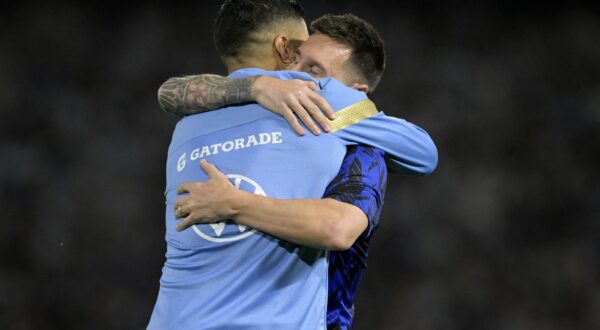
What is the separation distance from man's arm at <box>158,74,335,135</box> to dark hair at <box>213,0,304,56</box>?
0.19m

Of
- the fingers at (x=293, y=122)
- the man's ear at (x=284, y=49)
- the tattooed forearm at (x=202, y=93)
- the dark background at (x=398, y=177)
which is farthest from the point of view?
the dark background at (x=398, y=177)

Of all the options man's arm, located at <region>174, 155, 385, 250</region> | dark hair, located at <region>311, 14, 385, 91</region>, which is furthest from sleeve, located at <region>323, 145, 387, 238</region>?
dark hair, located at <region>311, 14, 385, 91</region>

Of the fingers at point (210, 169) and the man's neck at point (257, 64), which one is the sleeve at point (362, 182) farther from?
the man's neck at point (257, 64)

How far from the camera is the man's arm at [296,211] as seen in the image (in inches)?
50.4

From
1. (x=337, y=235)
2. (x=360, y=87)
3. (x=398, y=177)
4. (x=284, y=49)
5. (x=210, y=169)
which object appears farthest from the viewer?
(x=398, y=177)

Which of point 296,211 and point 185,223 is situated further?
point 185,223

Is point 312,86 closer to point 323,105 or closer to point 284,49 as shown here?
point 323,105

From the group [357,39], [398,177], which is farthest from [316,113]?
[398,177]

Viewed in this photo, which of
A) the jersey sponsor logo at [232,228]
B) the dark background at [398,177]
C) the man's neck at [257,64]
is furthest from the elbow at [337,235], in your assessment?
the dark background at [398,177]

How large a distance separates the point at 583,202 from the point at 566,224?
17cm

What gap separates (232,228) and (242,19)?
2.22 ft

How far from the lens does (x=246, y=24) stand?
71.9 inches

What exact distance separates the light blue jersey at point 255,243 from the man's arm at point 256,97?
0.02m

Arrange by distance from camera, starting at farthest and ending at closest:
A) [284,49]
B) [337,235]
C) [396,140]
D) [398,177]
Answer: [398,177], [284,49], [396,140], [337,235]
